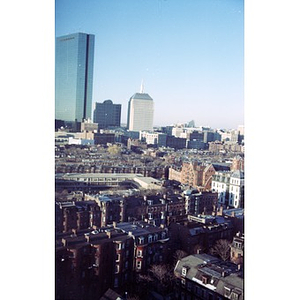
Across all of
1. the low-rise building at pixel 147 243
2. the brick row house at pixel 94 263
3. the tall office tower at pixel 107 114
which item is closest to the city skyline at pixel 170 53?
the tall office tower at pixel 107 114

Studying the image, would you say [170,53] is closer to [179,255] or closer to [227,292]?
[179,255]

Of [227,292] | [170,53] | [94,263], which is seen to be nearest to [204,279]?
[227,292]

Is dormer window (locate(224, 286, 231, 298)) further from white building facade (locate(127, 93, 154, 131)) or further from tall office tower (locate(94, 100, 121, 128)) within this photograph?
tall office tower (locate(94, 100, 121, 128))

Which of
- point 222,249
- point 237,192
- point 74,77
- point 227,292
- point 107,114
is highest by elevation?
point 74,77

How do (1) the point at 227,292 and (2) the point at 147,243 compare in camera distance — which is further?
(2) the point at 147,243

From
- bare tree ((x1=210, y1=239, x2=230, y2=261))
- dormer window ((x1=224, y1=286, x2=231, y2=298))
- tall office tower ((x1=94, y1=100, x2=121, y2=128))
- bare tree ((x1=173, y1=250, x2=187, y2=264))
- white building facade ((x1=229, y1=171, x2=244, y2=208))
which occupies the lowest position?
dormer window ((x1=224, y1=286, x2=231, y2=298))

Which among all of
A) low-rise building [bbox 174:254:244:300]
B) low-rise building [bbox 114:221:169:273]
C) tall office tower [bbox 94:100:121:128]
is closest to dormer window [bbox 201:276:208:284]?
low-rise building [bbox 174:254:244:300]
